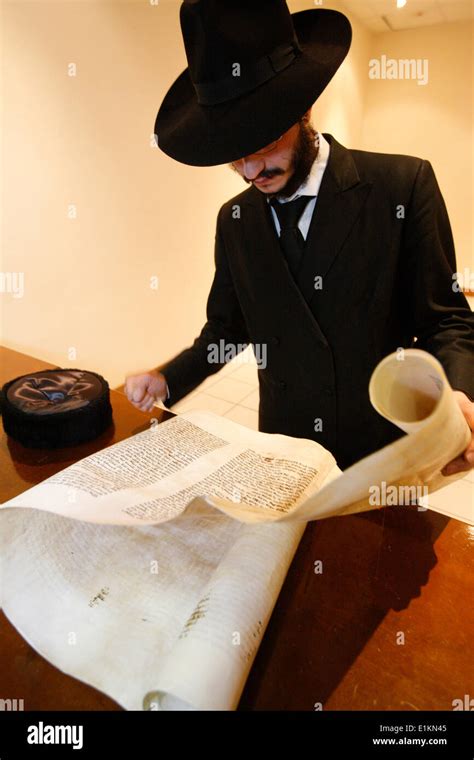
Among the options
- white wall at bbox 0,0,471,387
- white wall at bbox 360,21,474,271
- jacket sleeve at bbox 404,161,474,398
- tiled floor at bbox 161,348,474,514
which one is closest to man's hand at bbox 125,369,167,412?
jacket sleeve at bbox 404,161,474,398

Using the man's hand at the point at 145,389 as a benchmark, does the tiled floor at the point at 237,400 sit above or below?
below

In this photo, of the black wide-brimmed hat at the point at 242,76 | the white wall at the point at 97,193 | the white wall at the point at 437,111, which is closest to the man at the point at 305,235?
the black wide-brimmed hat at the point at 242,76

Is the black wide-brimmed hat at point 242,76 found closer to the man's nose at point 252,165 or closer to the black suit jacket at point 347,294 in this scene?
the man's nose at point 252,165

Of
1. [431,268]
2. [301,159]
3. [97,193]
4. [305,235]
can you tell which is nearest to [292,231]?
[305,235]

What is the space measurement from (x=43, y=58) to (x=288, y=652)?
83.4 inches

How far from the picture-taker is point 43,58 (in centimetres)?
169

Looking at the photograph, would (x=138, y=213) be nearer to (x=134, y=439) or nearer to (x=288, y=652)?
(x=134, y=439)

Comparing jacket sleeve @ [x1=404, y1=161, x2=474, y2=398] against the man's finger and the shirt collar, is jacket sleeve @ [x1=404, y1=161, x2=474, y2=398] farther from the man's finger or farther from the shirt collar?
the man's finger

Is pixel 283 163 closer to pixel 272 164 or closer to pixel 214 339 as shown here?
pixel 272 164

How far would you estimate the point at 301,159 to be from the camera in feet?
2.96

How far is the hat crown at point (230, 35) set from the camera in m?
0.68

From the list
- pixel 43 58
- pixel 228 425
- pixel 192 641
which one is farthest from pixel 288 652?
pixel 43 58

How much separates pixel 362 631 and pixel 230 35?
0.86 metres

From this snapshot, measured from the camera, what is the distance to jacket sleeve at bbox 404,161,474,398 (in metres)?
0.88
